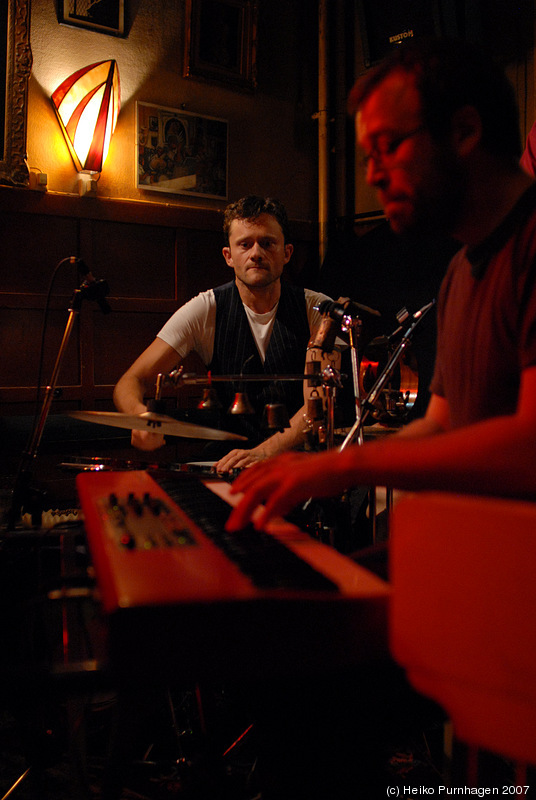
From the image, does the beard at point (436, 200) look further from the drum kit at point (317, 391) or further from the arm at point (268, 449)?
the arm at point (268, 449)

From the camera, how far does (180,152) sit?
4402 mm

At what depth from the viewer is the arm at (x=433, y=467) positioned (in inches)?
30.6

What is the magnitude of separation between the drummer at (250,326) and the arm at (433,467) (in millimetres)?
2050

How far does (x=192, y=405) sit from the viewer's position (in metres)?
4.45

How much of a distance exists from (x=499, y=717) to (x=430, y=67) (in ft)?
3.02

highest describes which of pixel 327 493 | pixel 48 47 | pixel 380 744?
pixel 48 47

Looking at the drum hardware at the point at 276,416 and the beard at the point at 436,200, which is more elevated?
the beard at the point at 436,200

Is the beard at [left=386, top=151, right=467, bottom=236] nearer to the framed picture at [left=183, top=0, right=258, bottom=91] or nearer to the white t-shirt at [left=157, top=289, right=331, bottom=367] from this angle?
the white t-shirt at [left=157, top=289, right=331, bottom=367]

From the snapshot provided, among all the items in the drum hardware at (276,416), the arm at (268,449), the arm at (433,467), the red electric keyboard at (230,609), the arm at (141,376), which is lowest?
the red electric keyboard at (230,609)

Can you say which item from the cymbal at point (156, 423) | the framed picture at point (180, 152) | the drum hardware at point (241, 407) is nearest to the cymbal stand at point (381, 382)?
the drum hardware at point (241, 407)

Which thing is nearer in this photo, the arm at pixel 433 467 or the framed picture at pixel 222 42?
the arm at pixel 433 467

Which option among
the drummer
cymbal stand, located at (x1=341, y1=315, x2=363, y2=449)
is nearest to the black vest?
the drummer

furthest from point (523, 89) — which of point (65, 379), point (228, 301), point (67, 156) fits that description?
point (65, 379)

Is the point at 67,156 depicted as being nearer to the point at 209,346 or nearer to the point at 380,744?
the point at 209,346
